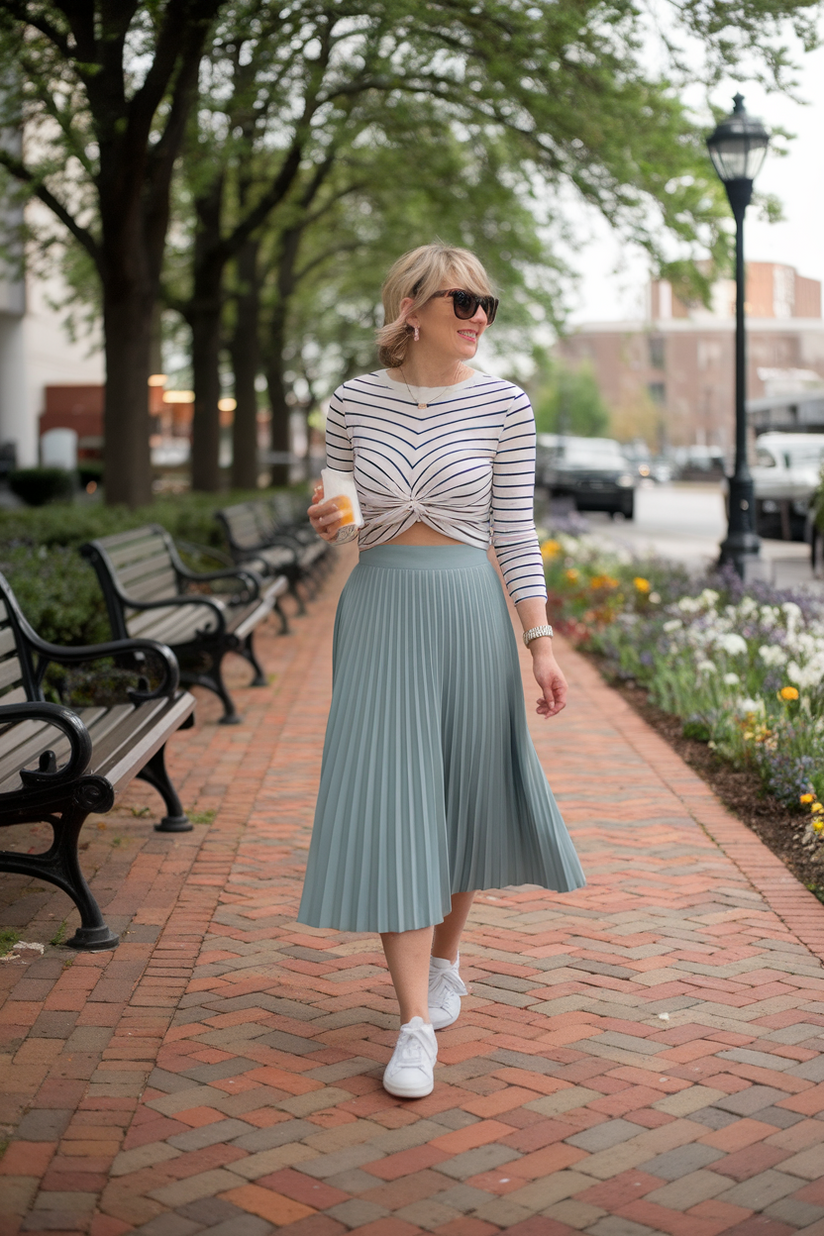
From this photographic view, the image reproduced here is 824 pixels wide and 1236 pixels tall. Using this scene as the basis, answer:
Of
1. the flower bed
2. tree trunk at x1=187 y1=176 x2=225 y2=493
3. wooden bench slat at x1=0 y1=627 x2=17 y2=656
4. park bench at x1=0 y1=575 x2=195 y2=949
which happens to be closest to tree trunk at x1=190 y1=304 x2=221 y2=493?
tree trunk at x1=187 y1=176 x2=225 y2=493

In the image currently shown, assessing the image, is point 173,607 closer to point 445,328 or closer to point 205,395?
point 445,328

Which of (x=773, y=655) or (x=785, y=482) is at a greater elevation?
(x=785, y=482)

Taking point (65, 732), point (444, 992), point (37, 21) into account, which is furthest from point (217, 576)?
point (444, 992)

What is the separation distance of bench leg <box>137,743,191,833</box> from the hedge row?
1.73m

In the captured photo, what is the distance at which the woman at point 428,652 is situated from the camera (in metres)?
3.40

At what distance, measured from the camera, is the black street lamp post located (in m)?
11.4

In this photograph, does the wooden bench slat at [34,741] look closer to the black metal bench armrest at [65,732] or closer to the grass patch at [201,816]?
the black metal bench armrest at [65,732]

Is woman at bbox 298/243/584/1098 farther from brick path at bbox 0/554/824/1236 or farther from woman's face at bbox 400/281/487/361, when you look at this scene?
brick path at bbox 0/554/824/1236

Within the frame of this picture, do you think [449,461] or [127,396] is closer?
[449,461]

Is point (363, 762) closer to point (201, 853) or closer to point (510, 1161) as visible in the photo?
point (510, 1161)

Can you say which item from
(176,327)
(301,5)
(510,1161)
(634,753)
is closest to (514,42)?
(301,5)

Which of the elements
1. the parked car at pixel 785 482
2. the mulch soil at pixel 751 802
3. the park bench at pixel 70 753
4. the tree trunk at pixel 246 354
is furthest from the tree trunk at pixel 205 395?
the park bench at pixel 70 753

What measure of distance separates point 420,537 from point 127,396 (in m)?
10.2

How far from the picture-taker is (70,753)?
454 cm
